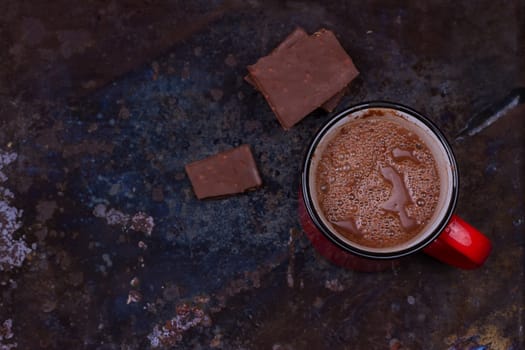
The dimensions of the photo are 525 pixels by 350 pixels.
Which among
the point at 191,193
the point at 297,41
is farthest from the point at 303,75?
the point at 191,193

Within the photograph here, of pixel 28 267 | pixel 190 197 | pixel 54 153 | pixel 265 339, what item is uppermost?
pixel 54 153

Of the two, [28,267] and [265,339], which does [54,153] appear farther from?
[265,339]

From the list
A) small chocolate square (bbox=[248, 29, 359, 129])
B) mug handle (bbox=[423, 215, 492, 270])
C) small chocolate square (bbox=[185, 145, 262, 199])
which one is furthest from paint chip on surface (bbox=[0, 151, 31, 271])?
mug handle (bbox=[423, 215, 492, 270])

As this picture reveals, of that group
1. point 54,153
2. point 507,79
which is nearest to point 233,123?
point 54,153

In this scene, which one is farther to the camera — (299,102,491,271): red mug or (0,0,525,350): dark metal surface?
(0,0,525,350): dark metal surface

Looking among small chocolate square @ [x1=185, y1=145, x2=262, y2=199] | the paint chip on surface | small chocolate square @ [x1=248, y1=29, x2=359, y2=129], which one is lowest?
the paint chip on surface

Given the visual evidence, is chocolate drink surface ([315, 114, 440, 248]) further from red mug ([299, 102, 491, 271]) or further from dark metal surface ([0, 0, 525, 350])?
dark metal surface ([0, 0, 525, 350])
